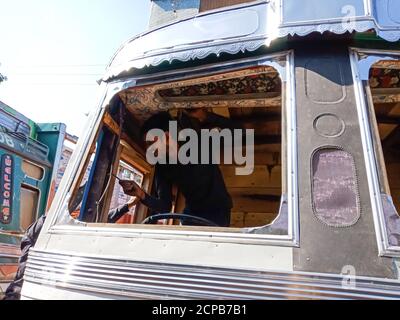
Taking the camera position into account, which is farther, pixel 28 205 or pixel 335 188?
pixel 28 205

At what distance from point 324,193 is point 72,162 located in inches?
65.6

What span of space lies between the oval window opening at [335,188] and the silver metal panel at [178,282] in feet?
0.99

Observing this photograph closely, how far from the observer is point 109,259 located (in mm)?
1469

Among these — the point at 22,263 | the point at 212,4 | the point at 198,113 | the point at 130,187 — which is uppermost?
the point at 212,4

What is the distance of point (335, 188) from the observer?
4.90ft

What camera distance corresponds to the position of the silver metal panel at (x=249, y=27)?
188 centimetres

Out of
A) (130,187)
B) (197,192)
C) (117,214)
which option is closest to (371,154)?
(197,192)

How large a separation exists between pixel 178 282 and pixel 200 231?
0.28 m

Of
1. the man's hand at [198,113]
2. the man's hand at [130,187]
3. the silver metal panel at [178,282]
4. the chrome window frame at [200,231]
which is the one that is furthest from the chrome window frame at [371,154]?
the man's hand at [130,187]

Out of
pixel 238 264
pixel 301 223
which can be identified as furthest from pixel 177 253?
pixel 301 223

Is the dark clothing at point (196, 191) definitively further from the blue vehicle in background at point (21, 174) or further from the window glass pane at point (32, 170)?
the window glass pane at point (32, 170)

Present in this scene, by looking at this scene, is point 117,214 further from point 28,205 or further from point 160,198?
point 28,205
